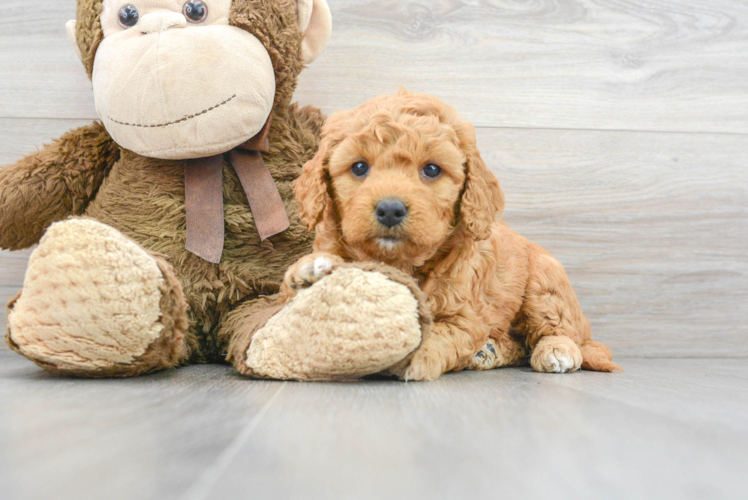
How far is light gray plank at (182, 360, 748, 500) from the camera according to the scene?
1.72 feet

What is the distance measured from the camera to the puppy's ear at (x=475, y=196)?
112 centimetres

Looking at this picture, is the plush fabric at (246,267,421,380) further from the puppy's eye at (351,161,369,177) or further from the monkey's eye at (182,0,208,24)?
the monkey's eye at (182,0,208,24)

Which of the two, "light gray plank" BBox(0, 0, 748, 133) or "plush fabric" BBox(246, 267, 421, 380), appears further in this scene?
"light gray plank" BBox(0, 0, 748, 133)

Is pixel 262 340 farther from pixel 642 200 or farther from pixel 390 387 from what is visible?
pixel 642 200

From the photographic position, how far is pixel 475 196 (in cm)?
112

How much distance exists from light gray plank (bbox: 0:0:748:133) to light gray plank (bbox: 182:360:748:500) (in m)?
1.03

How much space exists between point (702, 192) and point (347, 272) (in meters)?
1.33

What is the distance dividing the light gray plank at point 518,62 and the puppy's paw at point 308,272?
0.79 meters

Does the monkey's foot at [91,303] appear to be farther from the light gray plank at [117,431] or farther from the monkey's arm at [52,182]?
A: the monkey's arm at [52,182]

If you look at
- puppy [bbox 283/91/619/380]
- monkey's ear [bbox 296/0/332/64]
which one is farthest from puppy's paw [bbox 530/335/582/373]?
monkey's ear [bbox 296/0/332/64]

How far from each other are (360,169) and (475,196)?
23cm

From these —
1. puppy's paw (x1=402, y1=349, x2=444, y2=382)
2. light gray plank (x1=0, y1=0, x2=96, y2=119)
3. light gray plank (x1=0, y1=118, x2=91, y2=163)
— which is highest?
light gray plank (x1=0, y1=0, x2=96, y2=119)

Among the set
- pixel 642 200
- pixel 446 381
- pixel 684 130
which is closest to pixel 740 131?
pixel 684 130

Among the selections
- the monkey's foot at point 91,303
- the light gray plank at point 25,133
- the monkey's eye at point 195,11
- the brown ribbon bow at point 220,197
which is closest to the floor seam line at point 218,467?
the monkey's foot at point 91,303
